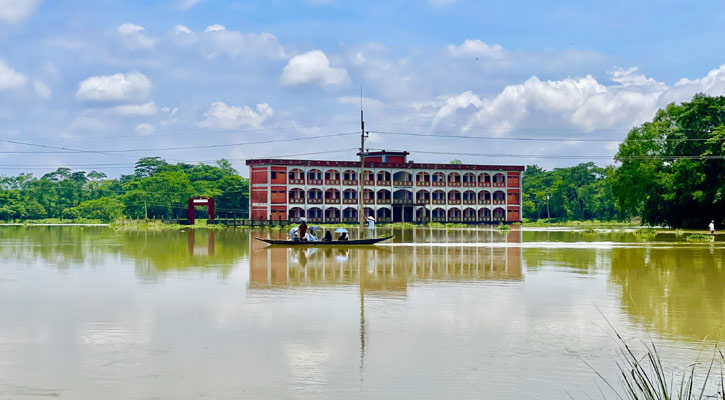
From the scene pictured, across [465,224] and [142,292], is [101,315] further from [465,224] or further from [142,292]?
[465,224]

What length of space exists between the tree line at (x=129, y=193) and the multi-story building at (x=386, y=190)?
9427mm

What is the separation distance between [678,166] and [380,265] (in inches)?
1477

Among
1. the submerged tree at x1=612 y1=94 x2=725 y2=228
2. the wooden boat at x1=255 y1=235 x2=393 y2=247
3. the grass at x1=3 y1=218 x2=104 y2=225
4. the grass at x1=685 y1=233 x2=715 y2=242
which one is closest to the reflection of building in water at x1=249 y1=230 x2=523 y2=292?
the wooden boat at x1=255 y1=235 x2=393 y2=247

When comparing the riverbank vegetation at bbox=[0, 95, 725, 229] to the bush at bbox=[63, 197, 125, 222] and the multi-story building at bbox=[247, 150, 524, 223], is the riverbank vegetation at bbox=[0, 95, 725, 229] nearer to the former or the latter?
the bush at bbox=[63, 197, 125, 222]

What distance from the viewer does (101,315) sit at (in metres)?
15.1

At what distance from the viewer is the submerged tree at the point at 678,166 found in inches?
2100

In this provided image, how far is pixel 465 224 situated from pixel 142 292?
71863mm

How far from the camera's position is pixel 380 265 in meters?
26.5

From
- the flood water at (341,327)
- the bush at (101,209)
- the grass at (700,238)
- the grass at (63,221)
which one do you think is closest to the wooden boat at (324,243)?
the flood water at (341,327)

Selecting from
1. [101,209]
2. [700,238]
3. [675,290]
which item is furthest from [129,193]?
[675,290]

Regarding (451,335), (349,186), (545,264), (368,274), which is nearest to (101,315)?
(451,335)

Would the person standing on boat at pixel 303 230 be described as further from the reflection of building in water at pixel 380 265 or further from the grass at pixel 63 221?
the grass at pixel 63 221

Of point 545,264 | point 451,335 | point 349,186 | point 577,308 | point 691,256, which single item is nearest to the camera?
point 451,335

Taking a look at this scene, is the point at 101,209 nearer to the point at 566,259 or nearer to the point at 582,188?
the point at 582,188
